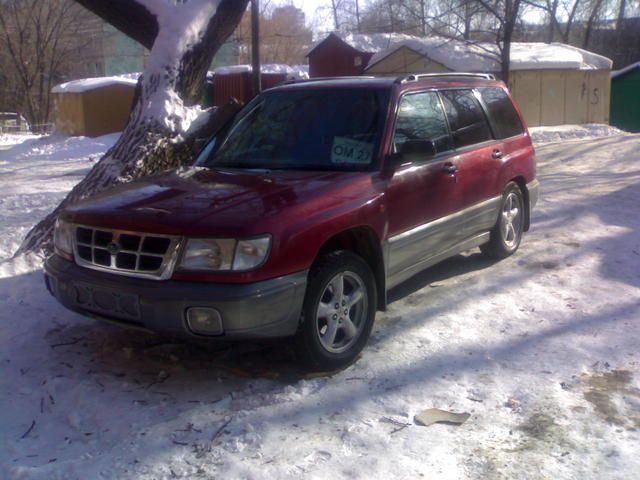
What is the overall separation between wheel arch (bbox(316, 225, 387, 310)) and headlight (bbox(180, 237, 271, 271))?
2.33ft

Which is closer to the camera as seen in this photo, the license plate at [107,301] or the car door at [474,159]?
the license plate at [107,301]

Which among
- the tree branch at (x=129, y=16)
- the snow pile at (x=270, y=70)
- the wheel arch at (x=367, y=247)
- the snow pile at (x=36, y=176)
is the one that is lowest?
the snow pile at (x=36, y=176)

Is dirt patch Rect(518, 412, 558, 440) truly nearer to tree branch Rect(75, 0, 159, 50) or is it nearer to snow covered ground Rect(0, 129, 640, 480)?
snow covered ground Rect(0, 129, 640, 480)

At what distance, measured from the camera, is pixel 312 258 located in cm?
439

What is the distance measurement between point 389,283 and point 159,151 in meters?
3.36

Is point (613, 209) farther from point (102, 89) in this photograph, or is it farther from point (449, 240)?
point (102, 89)

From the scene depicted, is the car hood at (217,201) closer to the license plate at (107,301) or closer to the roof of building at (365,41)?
the license plate at (107,301)

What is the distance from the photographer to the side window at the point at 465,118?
6.14 m

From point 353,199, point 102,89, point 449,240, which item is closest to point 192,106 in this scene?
point 449,240

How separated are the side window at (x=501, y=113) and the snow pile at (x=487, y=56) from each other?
1383 cm

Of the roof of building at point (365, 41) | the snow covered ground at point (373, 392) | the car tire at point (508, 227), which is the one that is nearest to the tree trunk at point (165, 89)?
the snow covered ground at point (373, 392)

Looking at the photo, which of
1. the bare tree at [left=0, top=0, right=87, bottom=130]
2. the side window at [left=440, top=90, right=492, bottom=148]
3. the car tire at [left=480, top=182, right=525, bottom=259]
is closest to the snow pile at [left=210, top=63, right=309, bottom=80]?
the bare tree at [left=0, top=0, right=87, bottom=130]

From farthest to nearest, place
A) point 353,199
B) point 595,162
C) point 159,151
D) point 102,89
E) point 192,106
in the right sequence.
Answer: point 102,89, point 595,162, point 192,106, point 159,151, point 353,199

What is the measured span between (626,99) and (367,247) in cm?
2523
